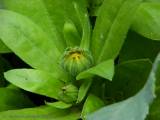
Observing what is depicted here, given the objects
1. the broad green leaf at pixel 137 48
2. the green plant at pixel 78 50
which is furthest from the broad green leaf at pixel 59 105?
the broad green leaf at pixel 137 48

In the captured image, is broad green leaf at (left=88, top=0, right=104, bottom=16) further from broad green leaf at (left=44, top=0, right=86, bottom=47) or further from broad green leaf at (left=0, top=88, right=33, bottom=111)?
broad green leaf at (left=0, top=88, right=33, bottom=111)

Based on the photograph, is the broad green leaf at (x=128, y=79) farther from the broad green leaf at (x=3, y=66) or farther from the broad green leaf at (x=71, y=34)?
the broad green leaf at (x=3, y=66)

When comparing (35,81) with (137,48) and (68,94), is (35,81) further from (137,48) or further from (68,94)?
(137,48)

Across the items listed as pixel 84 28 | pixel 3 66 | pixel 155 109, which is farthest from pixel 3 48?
pixel 155 109

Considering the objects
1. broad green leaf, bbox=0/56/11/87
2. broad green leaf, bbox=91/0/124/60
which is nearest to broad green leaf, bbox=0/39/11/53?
broad green leaf, bbox=0/56/11/87

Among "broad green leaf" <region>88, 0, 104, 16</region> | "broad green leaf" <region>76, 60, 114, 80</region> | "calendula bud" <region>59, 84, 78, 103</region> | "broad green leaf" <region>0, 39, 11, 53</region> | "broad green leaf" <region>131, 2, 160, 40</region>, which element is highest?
"broad green leaf" <region>131, 2, 160, 40</region>

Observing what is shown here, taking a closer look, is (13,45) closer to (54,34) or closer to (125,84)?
(54,34)

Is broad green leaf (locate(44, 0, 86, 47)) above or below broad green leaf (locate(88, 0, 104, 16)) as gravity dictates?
above
